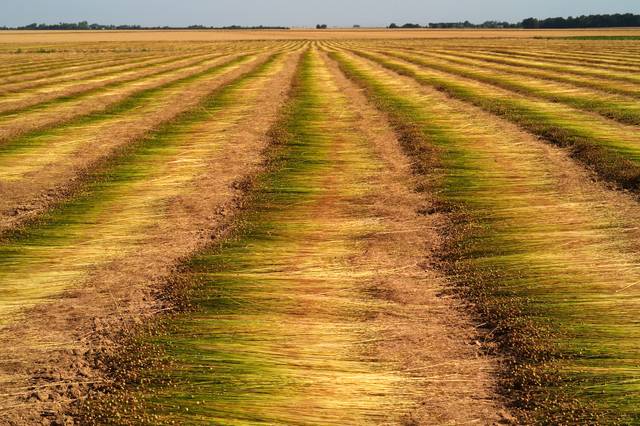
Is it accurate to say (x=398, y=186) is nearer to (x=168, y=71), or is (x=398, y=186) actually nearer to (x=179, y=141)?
(x=179, y=141)

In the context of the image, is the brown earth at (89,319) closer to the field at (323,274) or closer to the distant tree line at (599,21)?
the field at (323,274)

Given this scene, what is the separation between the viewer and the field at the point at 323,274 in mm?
4074

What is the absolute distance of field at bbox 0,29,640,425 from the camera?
160 inches

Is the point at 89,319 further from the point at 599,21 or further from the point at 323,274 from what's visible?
the point at 599,21

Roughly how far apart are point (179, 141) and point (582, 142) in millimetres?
8043

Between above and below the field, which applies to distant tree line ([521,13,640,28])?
above

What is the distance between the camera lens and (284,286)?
5.85 metres

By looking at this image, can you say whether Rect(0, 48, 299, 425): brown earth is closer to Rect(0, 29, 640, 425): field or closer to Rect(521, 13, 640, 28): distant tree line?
Rect(0, 29, 640, 425): field

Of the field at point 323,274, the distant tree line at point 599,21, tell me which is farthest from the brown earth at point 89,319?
the distant tree line at point 599,21

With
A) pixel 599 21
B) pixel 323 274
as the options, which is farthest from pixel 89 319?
pixel 599 21

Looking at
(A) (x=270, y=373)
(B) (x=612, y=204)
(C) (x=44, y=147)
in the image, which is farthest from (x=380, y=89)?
(A) (x=270, y=373)

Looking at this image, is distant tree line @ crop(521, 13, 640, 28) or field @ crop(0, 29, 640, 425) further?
distant tree line @ crop(521, 13, 640, 28)

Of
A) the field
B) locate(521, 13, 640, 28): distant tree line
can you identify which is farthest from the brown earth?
locate(521, 13, 640, 28): distant tree line

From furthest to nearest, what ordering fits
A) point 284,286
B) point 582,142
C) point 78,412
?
point 582,142
point 284,286
point 78,412
